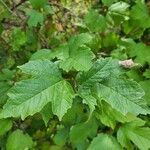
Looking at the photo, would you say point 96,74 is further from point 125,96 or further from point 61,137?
point 61,137

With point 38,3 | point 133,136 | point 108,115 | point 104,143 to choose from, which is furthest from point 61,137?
Result: point 38,3

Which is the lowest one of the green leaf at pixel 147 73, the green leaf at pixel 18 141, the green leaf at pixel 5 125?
the green leaf at pixel 18 141

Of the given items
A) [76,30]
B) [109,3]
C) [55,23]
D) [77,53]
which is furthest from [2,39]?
[77,53]

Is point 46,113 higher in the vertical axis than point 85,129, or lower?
higher

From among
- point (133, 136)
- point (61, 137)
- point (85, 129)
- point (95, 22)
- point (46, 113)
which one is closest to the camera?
point (46, 113)

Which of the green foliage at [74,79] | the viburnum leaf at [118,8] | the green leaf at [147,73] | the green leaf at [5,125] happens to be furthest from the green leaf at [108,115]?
the viburnum leaf at [118,8]

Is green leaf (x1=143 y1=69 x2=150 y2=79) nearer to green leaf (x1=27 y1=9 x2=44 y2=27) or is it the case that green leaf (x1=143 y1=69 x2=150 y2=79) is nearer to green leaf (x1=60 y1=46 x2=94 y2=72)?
green leaf (x1=27 y1=9 x2=44 y2=27)

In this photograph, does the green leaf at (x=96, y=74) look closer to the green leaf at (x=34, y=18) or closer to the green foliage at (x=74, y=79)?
the green foliage at (x=74, y=79)

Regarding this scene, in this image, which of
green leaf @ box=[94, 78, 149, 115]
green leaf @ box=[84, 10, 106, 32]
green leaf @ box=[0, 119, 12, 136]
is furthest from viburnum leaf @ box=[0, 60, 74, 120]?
green leaf @ box=[84, 10, 106, 32]
